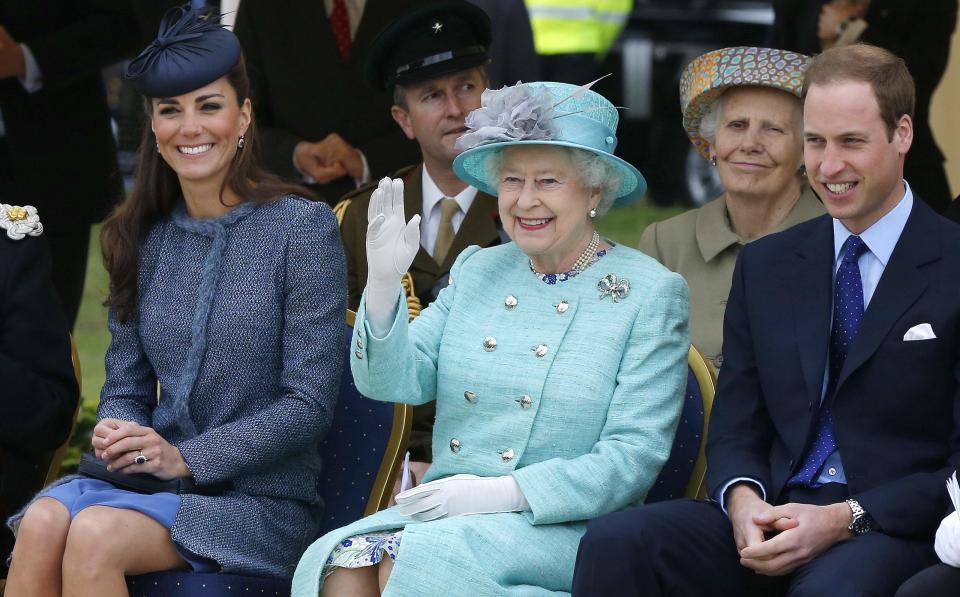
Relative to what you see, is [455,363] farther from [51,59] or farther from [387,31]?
[51,59]

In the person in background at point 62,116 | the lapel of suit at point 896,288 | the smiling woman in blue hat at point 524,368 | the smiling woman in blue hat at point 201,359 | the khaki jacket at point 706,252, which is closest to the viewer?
the lapel of suit at point 896,288

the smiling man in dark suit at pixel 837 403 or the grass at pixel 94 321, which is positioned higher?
the smiling man in dark suit at pixel 837 403

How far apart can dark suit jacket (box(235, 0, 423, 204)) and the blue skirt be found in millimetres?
2093

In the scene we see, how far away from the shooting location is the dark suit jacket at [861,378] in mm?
3348

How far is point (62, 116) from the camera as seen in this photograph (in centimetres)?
590

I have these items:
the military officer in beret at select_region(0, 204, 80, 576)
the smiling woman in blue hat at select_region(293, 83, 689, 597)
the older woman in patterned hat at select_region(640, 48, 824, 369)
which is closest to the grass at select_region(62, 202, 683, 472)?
the older woman in patterned hat at select_region(640, 48, 824, 369)

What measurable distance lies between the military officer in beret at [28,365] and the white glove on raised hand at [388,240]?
0.97 meters

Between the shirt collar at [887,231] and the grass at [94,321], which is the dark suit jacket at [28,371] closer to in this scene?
the grass at [94,321]

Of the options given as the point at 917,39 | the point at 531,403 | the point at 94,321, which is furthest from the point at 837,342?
the point at 94,321

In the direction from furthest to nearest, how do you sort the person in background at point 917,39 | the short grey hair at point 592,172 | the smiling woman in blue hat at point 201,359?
the person in background at point 917,39, the short grey hair at point 592,172, the smiling woman in blue hat at point 201,359

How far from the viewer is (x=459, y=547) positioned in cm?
340

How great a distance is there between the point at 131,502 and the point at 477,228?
147 centimetres

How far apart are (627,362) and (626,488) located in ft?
0.91

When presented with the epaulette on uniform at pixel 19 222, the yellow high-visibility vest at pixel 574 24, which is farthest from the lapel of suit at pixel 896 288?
the yellow high-visibility vest at pixel 574 24
